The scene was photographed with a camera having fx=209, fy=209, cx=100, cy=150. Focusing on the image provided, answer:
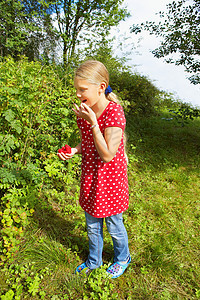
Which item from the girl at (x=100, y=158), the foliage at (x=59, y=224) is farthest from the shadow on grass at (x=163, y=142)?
the girl at (x=100, y=158)

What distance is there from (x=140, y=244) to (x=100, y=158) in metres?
1.35

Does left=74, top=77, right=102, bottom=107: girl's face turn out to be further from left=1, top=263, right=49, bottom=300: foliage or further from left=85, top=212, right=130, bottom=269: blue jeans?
left=1, top=263, right=49, bottom=300: foliage

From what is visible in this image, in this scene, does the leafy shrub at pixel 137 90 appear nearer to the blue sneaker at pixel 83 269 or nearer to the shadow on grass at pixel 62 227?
the shadow on grass at pixel 62 227

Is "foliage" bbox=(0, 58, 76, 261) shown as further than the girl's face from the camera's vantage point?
Yes

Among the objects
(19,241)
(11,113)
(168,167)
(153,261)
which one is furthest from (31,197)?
(168,167)

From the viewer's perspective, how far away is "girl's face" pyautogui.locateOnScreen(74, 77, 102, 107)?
4.51 feet

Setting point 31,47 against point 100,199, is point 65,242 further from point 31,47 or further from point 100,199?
point 31,47

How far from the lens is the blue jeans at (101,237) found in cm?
172

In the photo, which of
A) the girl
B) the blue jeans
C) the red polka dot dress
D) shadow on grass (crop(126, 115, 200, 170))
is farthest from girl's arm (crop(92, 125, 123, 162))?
Answer: shadow on grass (crop(126, 115, 200, 170))

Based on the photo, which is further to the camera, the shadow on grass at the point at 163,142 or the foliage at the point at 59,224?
the shadow on grass at the point at 163,142

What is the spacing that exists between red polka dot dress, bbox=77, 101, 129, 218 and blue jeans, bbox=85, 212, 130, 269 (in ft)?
0.40

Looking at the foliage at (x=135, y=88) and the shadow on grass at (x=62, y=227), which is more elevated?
the foliage at (x=135, y=88)

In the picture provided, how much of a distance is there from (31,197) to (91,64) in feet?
4.61

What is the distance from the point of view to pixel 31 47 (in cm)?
1305
